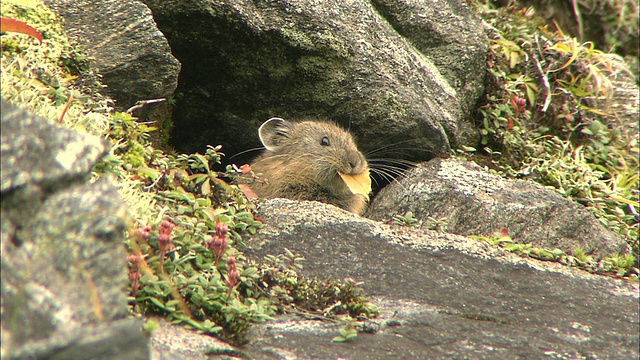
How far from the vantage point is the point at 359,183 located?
6547mm

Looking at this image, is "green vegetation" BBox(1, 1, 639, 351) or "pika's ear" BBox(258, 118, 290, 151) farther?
"pika's ear" BBox(258, 118, 290, 151)

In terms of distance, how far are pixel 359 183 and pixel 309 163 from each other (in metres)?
0.65

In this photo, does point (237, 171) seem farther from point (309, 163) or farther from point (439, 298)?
point (309, 163)

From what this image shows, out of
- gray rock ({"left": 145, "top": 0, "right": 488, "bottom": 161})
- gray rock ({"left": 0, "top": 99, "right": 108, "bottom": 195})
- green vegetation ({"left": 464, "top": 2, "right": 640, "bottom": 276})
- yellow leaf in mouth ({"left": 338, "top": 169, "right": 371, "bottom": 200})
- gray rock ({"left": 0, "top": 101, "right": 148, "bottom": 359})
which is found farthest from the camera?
green vegetation ({"left": 464, "top": 2, "right": 640, "bottom": 276})

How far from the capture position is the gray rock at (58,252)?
1897 mm

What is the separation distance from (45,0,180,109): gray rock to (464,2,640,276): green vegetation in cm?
366

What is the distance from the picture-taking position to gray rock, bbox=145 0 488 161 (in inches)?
237

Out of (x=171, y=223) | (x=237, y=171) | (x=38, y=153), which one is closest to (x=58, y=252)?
(x=38, y=153)

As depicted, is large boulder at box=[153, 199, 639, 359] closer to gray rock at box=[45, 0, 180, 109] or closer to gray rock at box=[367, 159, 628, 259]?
gray rock at box=[367, 159, 628, 259]

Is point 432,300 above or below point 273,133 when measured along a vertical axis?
above

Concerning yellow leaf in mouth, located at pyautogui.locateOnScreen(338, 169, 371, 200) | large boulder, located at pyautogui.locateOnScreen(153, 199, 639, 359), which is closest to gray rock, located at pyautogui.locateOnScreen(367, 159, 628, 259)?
yellow leaf in mouth, located at pyautogui.locateOnScreen(338, 169, 371, 200)

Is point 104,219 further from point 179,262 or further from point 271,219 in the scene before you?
point 271,219

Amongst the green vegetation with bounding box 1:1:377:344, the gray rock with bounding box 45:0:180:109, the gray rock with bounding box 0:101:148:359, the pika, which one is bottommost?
the pika

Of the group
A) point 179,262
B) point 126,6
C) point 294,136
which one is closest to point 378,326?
point 179,262
